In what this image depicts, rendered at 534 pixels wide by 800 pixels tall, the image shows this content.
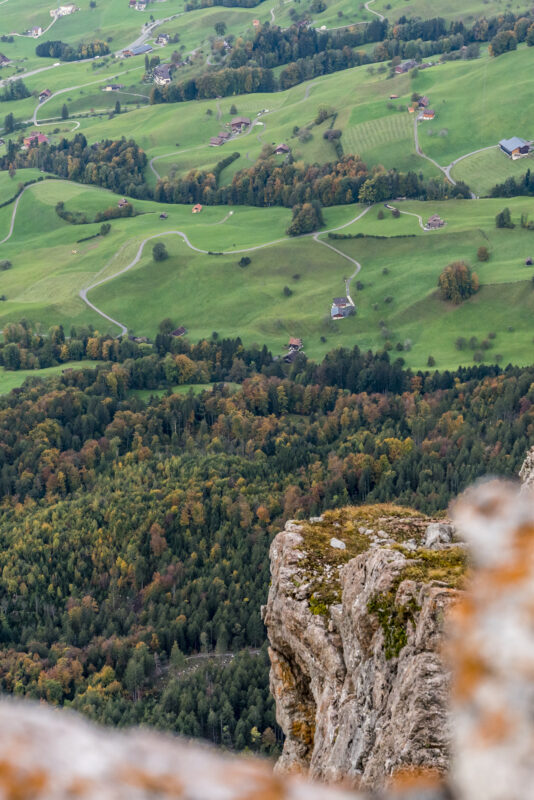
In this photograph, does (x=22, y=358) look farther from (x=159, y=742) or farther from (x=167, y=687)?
(x=159, y=742)

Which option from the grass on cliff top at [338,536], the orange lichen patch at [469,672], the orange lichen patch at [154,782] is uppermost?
the orange lichen patch at [469,672]

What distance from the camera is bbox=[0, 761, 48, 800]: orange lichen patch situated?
15.2 feet

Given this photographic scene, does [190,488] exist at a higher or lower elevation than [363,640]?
lower

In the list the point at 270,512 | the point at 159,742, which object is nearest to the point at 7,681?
the point at 270,512

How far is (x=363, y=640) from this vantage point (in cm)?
2344

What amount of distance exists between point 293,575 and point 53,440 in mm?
125858

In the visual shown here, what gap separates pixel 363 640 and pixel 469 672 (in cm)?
1974

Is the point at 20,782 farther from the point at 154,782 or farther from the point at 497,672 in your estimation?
the point at 497,672

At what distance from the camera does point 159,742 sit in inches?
201

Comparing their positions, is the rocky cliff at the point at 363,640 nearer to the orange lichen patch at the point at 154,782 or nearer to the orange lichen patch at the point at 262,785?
the orange lichen patch at the point at 262,785

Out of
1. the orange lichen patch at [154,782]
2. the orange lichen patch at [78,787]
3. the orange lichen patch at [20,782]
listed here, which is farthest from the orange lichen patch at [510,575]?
the orange lichen patch at [20,782]

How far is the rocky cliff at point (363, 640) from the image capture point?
17.3 meters

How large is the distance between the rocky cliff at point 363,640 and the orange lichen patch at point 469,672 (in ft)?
39.1

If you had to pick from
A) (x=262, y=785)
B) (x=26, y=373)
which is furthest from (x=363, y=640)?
(x=26, y=373)
